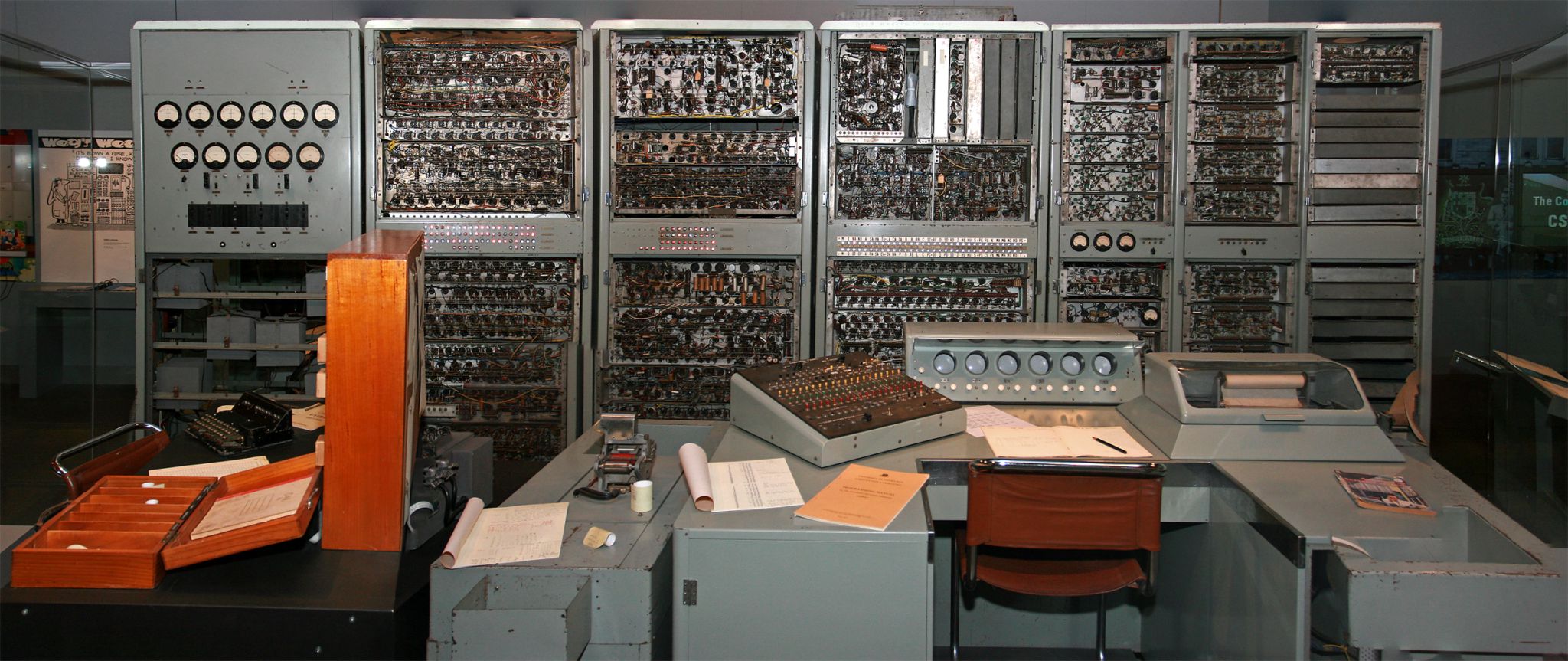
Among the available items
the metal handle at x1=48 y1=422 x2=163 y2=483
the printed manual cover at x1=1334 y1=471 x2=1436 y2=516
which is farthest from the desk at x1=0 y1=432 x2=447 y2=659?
the printed manual cover at x1=1334 y1=471 x2=1436 y2=516

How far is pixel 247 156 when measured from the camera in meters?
4.32

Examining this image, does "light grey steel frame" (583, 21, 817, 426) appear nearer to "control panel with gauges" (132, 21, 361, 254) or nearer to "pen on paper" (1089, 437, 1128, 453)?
"control panel with gauges" (132, 21, 361, 254)

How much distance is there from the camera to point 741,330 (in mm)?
4426

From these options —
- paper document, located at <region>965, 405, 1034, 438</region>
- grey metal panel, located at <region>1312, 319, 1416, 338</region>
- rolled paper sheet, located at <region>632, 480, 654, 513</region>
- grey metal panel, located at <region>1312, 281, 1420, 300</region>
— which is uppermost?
grey metal panel, located at <region>1312, 281, 1420, 300</region>

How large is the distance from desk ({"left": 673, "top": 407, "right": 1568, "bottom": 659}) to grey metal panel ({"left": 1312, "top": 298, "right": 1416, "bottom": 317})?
94.6 inches

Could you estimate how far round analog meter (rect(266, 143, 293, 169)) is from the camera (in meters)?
4.32

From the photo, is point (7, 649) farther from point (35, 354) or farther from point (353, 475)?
point (35, 354)

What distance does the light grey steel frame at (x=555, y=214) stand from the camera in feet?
13.9

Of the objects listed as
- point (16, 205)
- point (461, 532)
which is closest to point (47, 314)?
point (16, 205)

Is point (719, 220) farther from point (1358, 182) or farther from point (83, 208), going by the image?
point (83, 208)

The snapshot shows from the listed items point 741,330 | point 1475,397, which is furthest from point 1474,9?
point 741,330

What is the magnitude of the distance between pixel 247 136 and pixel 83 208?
82.0 inches

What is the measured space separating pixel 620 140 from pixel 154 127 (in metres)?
2.25

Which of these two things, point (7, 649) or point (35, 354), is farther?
point (35, 354)
